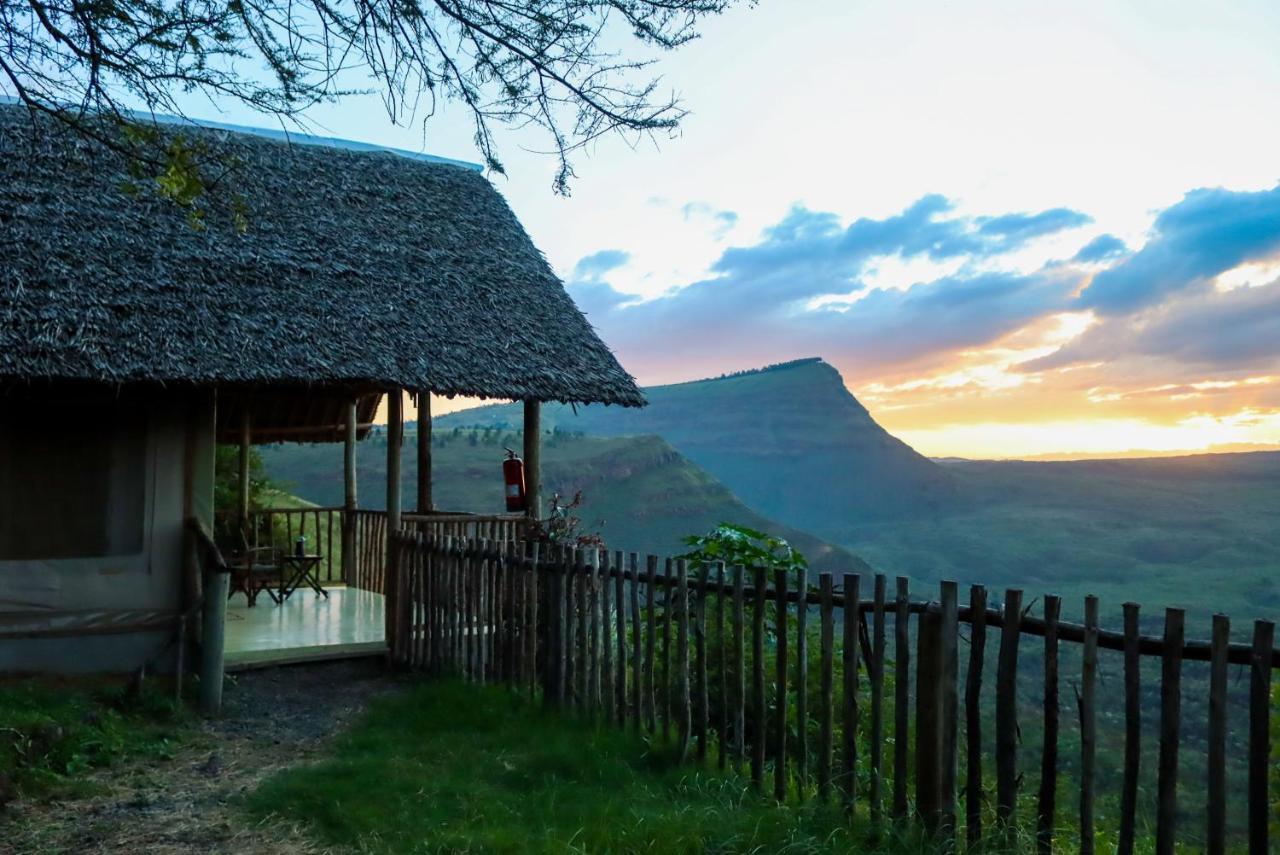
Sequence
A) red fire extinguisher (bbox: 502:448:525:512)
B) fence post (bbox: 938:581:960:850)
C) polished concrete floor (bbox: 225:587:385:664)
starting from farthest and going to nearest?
red fire extinguisher (bbox: 502:448:525:512) < polished concrete floor (bbox: 225:587:385:664) < fence post (bbox: 938:581:960:850)

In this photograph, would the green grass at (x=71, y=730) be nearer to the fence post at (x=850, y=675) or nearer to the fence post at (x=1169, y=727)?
the fence post at (x=850, y=675)

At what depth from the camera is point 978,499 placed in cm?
10894

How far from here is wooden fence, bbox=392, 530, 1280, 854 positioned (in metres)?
3.72

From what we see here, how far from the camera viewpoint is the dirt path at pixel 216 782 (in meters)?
4.74

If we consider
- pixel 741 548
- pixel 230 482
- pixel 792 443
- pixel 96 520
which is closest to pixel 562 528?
pixel 741 548

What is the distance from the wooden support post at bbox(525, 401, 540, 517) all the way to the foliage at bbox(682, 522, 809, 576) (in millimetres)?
1732

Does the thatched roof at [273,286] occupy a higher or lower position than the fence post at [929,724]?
higher

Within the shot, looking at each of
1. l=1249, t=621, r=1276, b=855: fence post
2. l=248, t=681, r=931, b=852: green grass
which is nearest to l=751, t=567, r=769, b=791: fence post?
l=248, t=681, r=931, b=852: green grass

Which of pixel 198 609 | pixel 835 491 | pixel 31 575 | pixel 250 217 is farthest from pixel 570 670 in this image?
pixel 835 491

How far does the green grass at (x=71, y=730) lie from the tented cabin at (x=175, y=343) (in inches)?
14.7

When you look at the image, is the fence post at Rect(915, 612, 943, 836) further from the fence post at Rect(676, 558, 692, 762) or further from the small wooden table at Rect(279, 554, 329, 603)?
the small wooden table at Rect(279, 554, 329, 603)

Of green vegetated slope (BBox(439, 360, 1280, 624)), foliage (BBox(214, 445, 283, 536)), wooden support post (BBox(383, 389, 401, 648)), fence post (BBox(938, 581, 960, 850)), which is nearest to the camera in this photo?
fence post (BBox(938, 581, 960, 850))

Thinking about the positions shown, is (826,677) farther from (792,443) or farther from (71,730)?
(792,443)

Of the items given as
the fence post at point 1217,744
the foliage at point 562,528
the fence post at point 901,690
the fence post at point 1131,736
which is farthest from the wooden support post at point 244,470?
the fence post at point 1217,744
